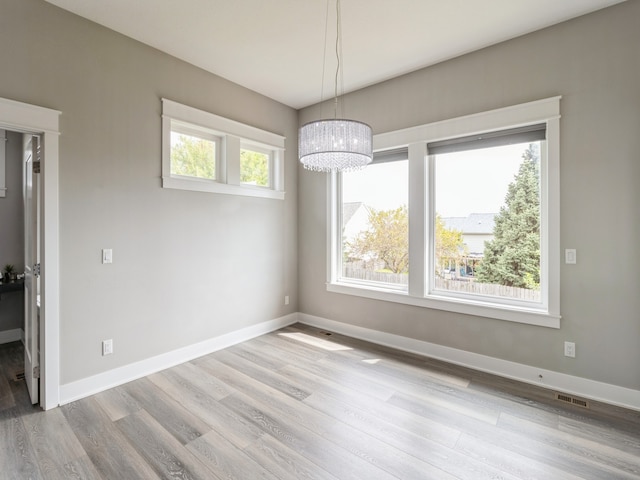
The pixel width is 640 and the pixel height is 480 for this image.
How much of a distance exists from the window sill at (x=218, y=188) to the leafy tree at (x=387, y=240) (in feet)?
4.27

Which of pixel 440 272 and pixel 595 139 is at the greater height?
pixel 595 139

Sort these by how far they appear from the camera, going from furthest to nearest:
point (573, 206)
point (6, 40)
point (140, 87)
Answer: point (140, 87)
point (573, 206)
point (6, 40)

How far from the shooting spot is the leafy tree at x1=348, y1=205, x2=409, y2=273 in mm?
3699

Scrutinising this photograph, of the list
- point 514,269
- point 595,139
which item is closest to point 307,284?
point 514,269

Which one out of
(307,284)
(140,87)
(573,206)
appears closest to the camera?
(573,206)

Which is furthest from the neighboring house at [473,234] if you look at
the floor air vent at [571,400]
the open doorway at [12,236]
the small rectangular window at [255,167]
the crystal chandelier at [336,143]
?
the open doorway at [12,236]

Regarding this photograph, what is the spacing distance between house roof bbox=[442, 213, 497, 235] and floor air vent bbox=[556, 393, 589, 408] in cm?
149

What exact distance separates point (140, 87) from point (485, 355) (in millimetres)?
4150

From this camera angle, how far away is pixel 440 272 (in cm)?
346

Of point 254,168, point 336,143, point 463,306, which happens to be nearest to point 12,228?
point 254,168

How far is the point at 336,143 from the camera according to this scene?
2.09m

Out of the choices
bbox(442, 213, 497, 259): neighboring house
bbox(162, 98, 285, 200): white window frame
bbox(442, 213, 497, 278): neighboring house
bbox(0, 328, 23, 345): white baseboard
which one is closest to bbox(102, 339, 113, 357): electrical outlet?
bbox(162, 98, 285, 200): white window frame

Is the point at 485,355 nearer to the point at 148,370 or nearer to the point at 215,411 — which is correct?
the point at 215,411

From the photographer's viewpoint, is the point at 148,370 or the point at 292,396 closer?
the point at 292,396
